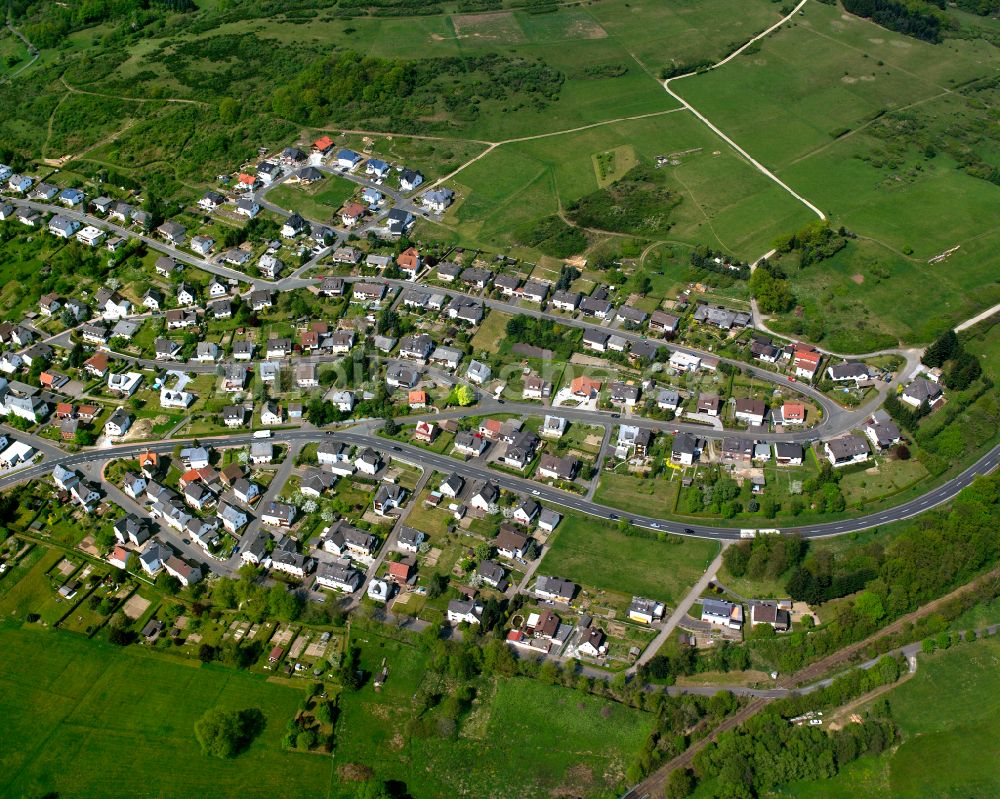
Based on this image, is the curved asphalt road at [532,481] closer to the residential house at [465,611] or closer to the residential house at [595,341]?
the residential house at [465,611]

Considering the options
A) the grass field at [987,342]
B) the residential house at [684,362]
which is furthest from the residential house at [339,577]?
the grass field at [987,342]

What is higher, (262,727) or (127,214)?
(127,214)

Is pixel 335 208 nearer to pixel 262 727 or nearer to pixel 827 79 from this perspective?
pixel 262 727

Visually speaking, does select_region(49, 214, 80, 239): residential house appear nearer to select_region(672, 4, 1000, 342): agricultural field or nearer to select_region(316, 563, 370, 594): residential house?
select_region(316, 563, 370, 594): residential house

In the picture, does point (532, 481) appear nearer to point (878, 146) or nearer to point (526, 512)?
point (526, 512)

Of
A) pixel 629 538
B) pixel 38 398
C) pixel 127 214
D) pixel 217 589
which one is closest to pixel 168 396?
pixel 38 398

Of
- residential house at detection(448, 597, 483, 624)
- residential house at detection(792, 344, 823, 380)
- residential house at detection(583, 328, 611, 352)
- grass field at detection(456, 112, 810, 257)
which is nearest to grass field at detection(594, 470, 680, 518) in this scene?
residential house at detection(448, 597, 483, 624)
